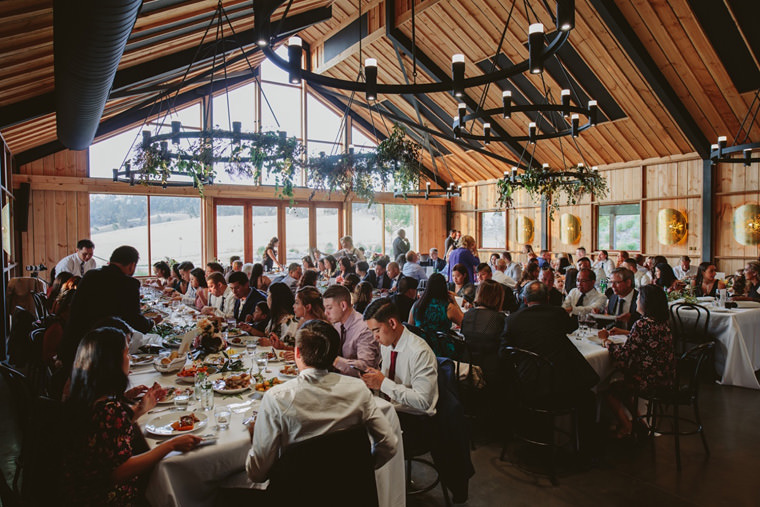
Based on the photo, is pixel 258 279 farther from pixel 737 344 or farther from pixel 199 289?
pixel 737 344

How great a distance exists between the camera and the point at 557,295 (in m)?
5.14

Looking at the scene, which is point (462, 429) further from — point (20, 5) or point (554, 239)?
point (554, 239)

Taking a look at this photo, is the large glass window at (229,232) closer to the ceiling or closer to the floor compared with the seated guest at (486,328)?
closer to the ceiling

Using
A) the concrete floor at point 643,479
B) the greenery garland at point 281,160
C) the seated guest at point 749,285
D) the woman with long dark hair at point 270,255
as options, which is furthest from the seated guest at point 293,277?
the seated guest at point 749,285

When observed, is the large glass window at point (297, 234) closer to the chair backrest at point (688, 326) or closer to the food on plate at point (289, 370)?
the chair backrest at point (688, 326)

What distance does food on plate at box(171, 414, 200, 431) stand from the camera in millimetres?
2191

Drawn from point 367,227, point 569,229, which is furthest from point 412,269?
point 367,227

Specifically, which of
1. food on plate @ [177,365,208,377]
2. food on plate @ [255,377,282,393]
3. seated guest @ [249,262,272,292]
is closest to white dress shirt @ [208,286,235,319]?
seated guest @ [249,262,272,292]

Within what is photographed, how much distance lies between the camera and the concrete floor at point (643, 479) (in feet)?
10.1

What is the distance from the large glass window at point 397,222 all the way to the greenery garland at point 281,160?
10.2 metres

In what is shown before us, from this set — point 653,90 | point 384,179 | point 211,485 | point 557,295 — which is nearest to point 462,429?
point 211,485

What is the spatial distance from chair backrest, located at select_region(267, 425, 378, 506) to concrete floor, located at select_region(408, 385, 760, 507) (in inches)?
58.9

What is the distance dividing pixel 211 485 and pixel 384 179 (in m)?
4.00

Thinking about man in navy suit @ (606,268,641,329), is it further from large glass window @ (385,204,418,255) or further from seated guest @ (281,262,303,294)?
large glass window @ (385,204,418,255)
